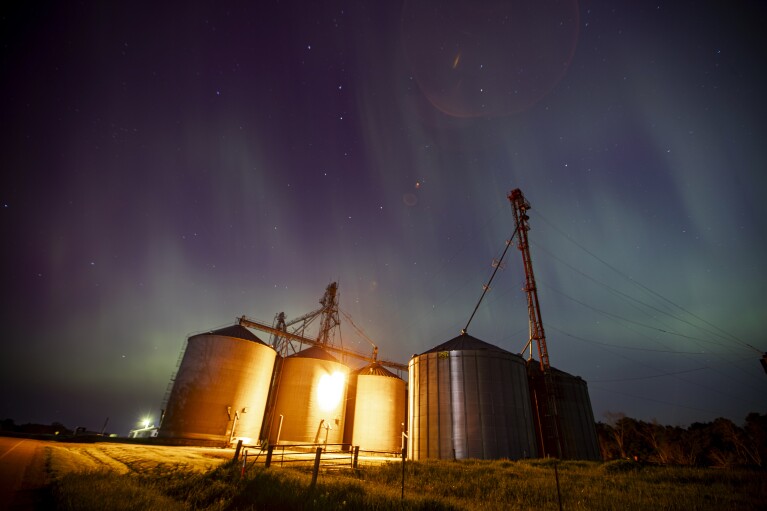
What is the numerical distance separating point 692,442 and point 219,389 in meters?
73.7

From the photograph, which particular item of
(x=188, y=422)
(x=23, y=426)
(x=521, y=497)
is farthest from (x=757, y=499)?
(x=23, y=426)

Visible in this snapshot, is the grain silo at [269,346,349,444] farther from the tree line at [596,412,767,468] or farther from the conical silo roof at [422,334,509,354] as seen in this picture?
the tree line at [596,412,767,468]

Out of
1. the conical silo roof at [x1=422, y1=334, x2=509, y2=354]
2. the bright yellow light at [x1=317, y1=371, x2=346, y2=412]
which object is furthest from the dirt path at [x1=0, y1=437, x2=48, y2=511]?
the conical silo roof at [x1=422, y1=334, x2=509, y2=354]

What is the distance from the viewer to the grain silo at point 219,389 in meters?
33.3

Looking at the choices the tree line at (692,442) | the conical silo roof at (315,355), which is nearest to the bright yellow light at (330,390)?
the conical silo roof at (315,355)

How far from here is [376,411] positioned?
41.1 m

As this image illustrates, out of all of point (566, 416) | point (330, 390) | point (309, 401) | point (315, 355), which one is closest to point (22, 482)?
point (309, 401)

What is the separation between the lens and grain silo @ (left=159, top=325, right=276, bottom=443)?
33.3 m

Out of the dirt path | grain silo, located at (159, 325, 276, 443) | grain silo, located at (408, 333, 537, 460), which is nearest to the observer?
the dirt path

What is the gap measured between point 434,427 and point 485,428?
437 centimetres

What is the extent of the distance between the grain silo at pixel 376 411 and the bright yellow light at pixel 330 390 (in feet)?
8.51

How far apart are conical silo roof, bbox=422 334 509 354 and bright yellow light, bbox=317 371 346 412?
14292 mm

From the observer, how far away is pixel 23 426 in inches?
2030

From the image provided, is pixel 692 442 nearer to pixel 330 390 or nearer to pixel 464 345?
pixel 464 345
